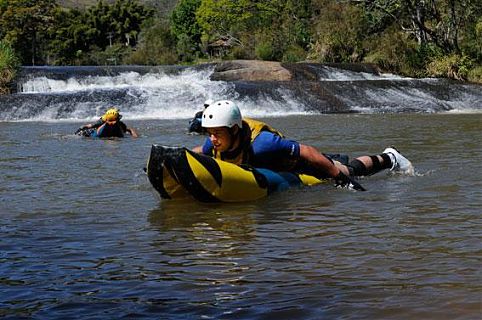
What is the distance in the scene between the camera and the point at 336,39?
111ft

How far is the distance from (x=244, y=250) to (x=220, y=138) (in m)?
1.91

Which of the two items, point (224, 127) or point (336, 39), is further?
point (336, 39)

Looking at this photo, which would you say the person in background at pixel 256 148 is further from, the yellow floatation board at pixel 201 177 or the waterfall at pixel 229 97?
the waterfall at pixel 229 97

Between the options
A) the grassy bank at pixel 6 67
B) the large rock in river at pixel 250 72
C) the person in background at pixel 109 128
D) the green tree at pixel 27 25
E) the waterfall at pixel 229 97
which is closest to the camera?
the person in background at pixel 109 128

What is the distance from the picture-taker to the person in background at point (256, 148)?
602 centimetres

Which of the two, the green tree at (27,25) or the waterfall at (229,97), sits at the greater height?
the green tree at (27,25)

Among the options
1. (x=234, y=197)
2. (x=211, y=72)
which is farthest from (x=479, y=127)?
(x=211, y=72)

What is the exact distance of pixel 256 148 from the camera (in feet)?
21.3

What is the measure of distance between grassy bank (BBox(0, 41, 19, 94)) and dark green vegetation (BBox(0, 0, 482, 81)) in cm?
402

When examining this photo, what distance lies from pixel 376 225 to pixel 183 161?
5.64ft

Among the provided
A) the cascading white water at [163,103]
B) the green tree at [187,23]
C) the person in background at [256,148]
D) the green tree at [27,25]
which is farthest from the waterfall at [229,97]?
the green tree at [27,25]

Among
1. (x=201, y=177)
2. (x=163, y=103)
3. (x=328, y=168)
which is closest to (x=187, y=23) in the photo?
(x=163, y=103)

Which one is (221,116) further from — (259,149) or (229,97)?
(229,97)

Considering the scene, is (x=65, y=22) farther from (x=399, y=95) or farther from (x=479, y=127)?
(x=479, y=127)
